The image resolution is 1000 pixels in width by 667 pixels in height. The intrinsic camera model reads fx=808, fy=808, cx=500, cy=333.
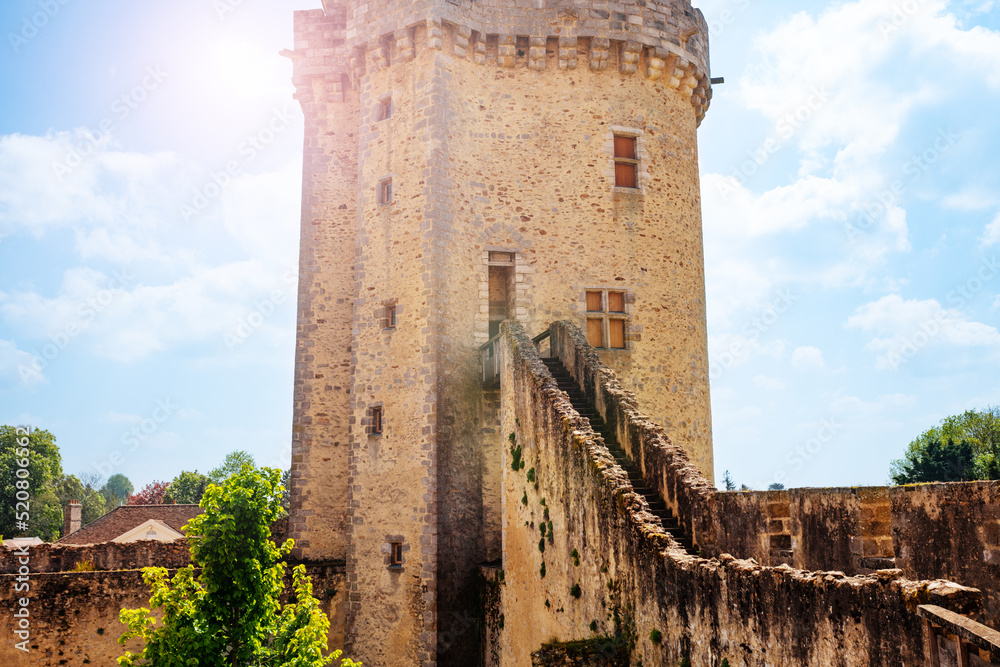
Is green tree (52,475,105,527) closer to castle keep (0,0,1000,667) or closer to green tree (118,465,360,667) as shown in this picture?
castle keep (0,0,1000,667)

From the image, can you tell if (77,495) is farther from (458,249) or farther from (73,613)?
(458,249)

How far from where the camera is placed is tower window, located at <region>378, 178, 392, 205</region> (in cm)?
1789

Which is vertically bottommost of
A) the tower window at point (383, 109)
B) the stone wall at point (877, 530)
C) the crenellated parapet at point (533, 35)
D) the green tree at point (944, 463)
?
the stone wall at point (877, 530)

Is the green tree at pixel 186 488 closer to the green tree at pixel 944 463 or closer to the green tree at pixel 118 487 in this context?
the green tree at pixel 944 463

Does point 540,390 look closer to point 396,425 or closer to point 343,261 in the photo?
point 396,425

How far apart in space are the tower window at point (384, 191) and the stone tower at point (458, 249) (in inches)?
1.2

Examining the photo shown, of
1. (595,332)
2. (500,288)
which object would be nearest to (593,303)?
(595,332)

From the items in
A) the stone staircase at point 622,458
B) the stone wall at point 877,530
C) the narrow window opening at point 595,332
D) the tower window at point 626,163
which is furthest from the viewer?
the tower window at point 626,163

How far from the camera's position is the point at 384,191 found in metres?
18.0

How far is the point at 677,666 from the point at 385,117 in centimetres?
1395

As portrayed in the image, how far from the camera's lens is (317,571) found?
57.3ft

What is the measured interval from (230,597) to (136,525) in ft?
94.3

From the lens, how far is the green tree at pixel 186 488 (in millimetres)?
60156

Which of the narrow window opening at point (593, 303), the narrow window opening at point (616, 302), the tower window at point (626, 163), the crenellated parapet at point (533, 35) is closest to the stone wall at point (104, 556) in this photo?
the narrow window opening at point (593, 303)
